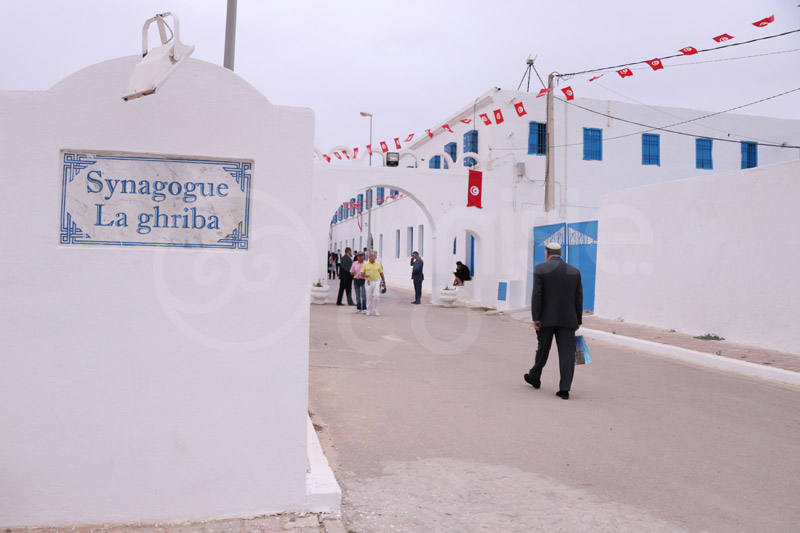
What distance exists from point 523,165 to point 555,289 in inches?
698

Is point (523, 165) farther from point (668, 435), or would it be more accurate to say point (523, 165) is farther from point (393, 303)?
point (668, 435)

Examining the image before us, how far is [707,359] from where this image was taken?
10734 mm

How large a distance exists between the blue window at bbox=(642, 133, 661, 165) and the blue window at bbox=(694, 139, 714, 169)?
170 centimetres

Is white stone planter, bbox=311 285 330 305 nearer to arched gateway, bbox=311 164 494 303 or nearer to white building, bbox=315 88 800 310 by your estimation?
arched gateway, bbox=311 164 494 303

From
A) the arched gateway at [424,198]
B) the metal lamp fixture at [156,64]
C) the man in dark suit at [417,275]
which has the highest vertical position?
the arched gateway at [424,198]

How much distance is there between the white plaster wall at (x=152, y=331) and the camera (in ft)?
12.9

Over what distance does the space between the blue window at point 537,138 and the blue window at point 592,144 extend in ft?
5.77

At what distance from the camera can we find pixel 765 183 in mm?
11633

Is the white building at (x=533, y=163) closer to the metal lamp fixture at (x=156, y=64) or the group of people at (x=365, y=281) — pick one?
the group of people at (x=365, y=281)

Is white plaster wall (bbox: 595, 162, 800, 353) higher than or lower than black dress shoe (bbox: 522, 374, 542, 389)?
higher

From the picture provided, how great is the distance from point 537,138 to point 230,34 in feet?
61.0

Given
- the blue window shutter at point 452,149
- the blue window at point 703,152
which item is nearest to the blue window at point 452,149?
the blue window shutter at point 452,149


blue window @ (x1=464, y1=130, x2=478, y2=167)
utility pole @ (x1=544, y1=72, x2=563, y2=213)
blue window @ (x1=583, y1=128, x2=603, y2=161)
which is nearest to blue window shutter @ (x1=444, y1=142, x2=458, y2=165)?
blue window @ (x1=464, y1=130, x2=478, y2=167)

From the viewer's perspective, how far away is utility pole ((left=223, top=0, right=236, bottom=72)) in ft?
29.0
